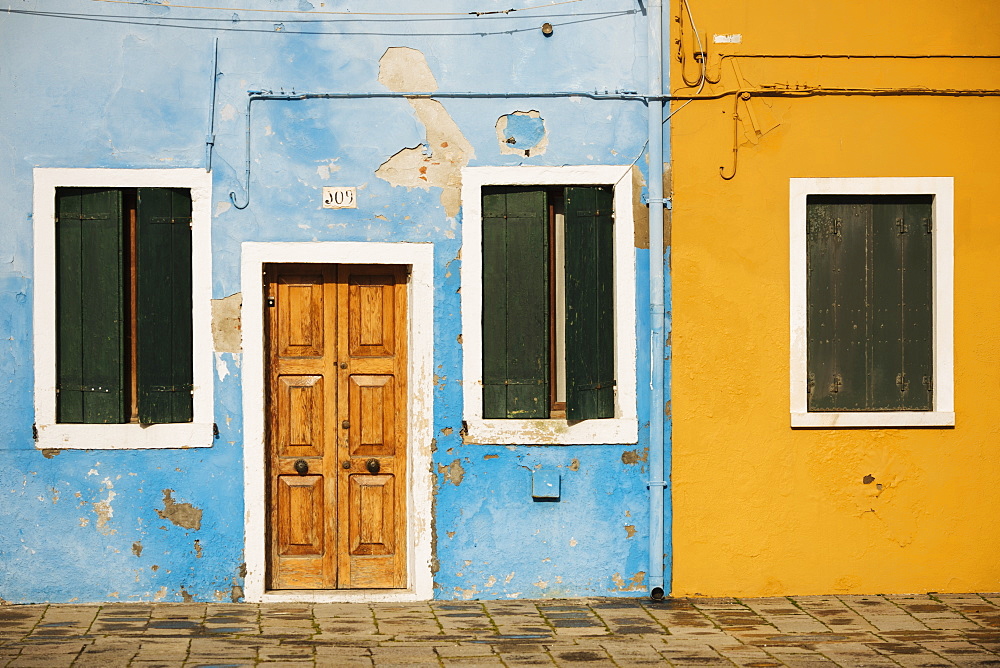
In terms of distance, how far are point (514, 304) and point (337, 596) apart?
2311 mm

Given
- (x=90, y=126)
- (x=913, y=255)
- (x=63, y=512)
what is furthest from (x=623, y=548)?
(x=90, y=126)

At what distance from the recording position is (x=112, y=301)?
765 centimetres

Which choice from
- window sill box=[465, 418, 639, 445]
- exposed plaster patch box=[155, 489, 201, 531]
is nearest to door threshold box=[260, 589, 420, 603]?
exposed plaster patch box=[155, 489, 201, 531]

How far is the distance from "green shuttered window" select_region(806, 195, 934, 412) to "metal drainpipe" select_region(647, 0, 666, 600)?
109cm

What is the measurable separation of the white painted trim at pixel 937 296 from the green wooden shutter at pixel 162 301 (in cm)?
413

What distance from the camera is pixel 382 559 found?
7945 millimetres

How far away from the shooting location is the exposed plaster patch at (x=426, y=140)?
7.76 metres

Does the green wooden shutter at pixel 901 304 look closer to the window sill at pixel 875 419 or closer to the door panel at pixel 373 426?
the window sill at pixel 875 419

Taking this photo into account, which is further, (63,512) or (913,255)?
(913,255)

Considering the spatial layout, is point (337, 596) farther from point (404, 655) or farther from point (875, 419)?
point (875, 419)

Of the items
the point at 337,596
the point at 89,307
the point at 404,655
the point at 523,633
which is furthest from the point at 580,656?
the point at 89,307

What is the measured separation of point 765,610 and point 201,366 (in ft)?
13.4

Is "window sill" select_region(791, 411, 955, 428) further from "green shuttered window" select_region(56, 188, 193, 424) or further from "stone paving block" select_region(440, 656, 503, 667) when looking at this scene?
"green shuttered window" select_region(56, 188, 193, 424)

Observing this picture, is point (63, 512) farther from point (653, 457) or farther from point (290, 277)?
point (653, 457)
